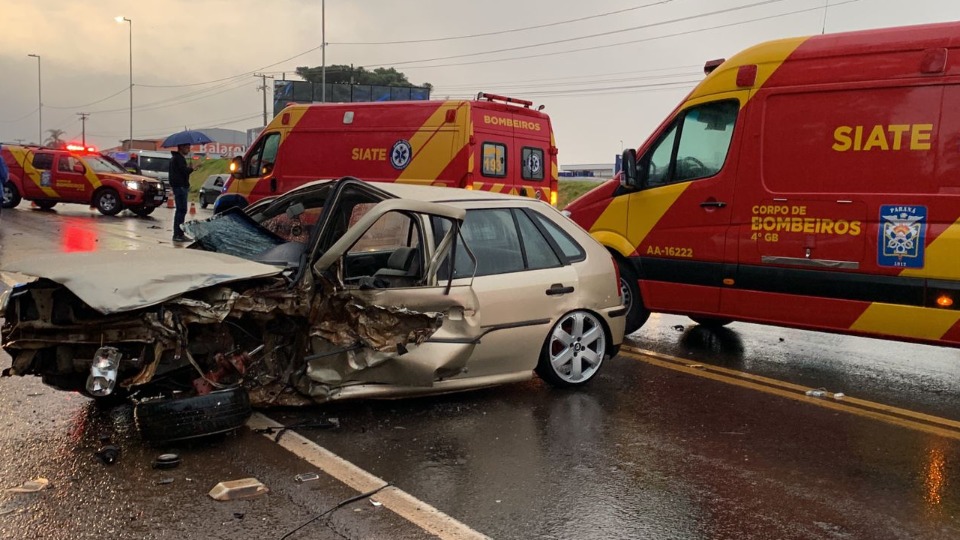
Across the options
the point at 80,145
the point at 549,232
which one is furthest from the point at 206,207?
the point at 549,232

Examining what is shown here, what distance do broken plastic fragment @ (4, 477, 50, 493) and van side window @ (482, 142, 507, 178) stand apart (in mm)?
8205

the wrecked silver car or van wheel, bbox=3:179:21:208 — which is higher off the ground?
van wheel, bbox=3:179:21:208

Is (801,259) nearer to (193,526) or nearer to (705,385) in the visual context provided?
(705,385)

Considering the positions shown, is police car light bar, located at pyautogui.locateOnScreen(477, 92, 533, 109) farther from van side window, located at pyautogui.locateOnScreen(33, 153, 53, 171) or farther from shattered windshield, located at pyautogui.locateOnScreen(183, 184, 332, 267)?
van side window, located at pyautogui.locateOnScreen(33, 153, 53, 171)

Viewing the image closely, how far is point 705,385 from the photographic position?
221 inches

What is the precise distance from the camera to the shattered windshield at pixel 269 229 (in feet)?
15.5

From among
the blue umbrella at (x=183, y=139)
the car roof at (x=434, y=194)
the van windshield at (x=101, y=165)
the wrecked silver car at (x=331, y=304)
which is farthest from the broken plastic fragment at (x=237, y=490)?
the van windshield at (x=101, y=165)

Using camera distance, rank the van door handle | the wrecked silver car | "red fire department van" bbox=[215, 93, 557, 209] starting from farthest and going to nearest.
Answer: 1. "red fire department van" bbox=[215, 93, 557, 209]
2. the van door handle
3. the wrecked silver car

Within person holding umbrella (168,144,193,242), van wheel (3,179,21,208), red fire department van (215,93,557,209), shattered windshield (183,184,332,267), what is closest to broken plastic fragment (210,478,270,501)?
shattered windshield (183,184,332,267)

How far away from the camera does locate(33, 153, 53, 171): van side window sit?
65.1 feet

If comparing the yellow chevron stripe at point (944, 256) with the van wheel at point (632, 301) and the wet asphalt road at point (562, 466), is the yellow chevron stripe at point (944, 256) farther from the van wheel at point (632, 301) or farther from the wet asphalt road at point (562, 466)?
the van wheel at point (632, 301)

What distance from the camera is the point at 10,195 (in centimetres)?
2067

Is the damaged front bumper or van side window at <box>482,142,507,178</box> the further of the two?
van side window at <box>482,142,507,178</box>

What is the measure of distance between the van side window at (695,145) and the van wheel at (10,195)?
19.8m
